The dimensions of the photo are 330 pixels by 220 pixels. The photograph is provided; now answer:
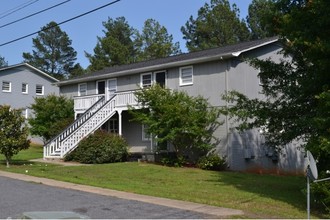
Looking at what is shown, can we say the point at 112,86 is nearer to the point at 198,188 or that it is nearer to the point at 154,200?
the point at 198,188

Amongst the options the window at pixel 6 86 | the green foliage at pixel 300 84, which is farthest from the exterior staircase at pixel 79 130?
the window at pixel 6 86

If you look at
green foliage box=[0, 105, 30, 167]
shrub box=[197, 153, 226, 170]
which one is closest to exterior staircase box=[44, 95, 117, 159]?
green foliage box=[0, 105, 30, 167]

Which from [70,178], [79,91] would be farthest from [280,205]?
[79,91]

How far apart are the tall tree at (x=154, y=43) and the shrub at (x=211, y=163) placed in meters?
38.8

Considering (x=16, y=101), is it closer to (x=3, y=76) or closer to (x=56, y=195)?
Result: (x=3, y=76)

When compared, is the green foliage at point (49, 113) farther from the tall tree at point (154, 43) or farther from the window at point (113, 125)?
the tall tree at point (154, 43)

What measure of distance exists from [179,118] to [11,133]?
8.17 metres

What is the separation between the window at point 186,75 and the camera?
25.3 meters

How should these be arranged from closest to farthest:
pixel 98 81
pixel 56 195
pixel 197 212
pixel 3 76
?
pixel 197 212 < pixel 56 195 < pixel 98 81 < pixel 3 76

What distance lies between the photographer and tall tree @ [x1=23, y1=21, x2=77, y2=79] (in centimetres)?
8025

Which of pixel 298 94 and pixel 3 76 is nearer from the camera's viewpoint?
pixel 298 94

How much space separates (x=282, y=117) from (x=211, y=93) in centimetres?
1062

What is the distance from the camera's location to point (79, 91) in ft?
108

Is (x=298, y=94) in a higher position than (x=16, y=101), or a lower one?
lower
